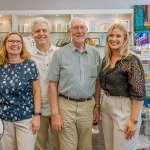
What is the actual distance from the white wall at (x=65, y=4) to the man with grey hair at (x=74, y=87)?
3.05 m

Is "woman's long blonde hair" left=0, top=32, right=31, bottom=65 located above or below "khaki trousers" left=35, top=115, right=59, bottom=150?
above

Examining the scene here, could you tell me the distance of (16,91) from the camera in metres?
1.87

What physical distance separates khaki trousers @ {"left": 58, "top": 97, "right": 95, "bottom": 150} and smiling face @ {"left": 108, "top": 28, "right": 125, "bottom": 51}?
0.54 m

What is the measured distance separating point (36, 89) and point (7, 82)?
9.5 inches

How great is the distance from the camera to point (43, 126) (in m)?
2.37

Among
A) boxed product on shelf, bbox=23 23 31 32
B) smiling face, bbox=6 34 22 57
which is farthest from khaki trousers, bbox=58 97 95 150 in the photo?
boxed product on shelf, bbox=23 23 31 32

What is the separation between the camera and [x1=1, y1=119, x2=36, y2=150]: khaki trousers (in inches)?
74.9

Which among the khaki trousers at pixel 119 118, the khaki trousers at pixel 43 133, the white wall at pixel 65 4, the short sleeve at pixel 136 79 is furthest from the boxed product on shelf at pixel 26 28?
the short sleeve at pixel 136 79

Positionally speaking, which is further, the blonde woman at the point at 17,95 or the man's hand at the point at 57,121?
the man's hand at the point at 57,121

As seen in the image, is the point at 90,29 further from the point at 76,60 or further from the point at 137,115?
the point at 137,115

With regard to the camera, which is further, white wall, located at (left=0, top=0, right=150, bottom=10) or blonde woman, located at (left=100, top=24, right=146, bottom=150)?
white wall, located at (left=0, top=0, right=150, bottom=10)

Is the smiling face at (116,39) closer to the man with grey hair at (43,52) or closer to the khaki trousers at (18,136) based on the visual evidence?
the man with grey hair at (43,52)

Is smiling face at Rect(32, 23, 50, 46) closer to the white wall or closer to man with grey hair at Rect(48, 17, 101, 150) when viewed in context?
man with grey hair at Rect(48, 17, 101, 150)

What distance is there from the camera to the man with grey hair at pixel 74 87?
205 centimetres
